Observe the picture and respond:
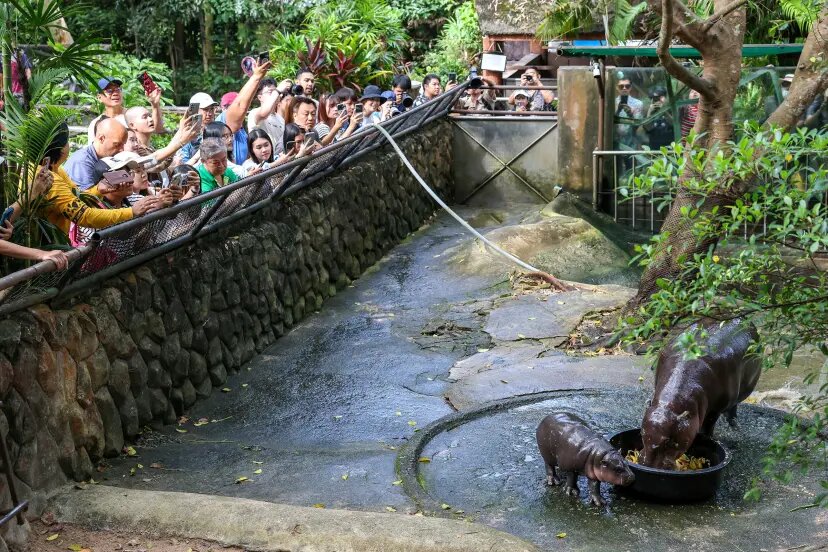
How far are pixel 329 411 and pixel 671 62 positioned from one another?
3361mm

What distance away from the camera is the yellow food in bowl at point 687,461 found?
5.47m

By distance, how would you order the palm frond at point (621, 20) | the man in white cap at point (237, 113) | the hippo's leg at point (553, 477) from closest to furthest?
1. the hippo's leg at point (553, 477)
2. the man in white cap at point (237, 113)
3. the palm frond at point (621, 20)

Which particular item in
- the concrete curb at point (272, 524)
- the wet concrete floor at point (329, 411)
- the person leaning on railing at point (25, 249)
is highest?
the person leaning on railing at point (25, 249)

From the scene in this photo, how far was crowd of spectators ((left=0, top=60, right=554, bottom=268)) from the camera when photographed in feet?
19.3

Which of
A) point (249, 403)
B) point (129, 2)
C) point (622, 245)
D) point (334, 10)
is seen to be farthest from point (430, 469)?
point (129, 2)

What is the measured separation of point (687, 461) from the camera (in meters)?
5.51

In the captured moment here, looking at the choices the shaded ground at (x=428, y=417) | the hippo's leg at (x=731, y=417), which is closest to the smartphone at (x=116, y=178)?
the shaded ground at (x=428, y=417)

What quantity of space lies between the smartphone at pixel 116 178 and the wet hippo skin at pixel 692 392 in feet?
11.2

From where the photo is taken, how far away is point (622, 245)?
1166 centimetres

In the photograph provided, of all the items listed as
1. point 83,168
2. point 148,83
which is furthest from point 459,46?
point 83,168

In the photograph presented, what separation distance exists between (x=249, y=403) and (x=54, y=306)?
1.91 m

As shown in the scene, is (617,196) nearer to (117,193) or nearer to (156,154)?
(156,154)

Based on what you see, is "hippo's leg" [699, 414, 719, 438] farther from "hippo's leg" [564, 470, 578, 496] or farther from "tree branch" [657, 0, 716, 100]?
"tree branch" [657, 0, 716, 100]

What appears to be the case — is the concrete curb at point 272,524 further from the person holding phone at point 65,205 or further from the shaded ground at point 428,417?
the person holding phone at point 65,205
